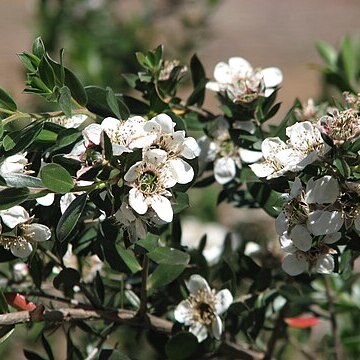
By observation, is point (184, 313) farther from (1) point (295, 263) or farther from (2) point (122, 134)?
(2) point (122, 134)

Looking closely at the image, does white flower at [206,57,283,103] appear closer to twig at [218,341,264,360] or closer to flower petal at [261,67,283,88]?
flower petal at [261,67,283,88]

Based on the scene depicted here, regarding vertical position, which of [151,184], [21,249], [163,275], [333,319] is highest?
[151,184]

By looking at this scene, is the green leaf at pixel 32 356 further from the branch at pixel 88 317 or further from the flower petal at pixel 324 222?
the flower petal at pixel 324 222

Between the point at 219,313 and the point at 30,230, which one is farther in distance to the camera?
the point at 219,313

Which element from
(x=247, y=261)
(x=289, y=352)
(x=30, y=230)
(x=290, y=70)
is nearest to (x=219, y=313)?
(x=247, y=261)

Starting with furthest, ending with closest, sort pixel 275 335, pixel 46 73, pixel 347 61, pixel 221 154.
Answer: pixel 347 61 → pixel 275 335 → pixel 221 154 → pixel 46 73

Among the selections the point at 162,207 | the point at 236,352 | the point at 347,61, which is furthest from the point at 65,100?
the point at 347,61

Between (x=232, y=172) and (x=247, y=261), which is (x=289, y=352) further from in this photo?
(x=232, y=172)
